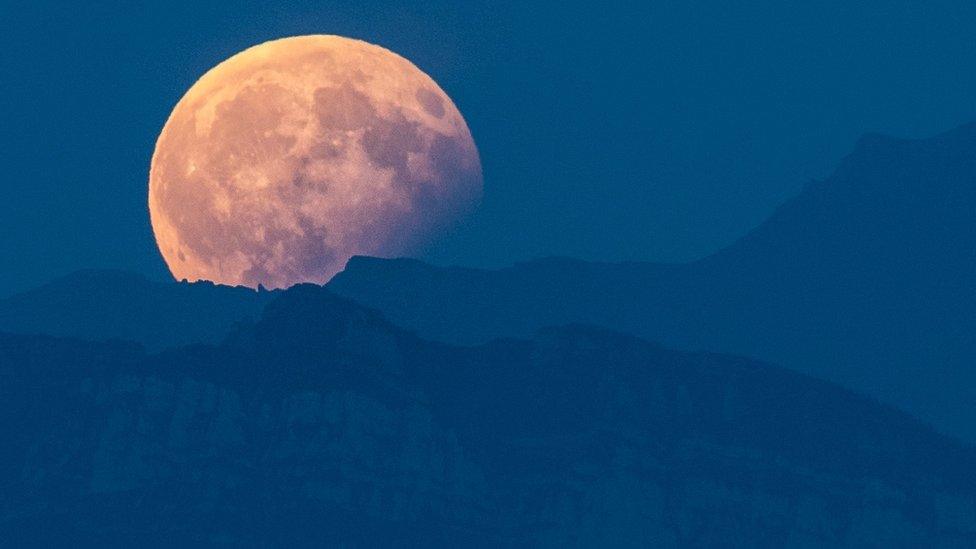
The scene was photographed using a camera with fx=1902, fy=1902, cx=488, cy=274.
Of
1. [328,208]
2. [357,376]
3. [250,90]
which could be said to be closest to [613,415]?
[357,376]

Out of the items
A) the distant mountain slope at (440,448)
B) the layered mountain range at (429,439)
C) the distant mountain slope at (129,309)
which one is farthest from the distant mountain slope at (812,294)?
the distant mountain slope at (440,448)

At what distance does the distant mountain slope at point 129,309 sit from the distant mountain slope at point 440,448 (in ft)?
27.0

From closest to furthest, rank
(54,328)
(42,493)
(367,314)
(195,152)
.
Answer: (42,493) → (367,314) → (195,152) → (54,328)

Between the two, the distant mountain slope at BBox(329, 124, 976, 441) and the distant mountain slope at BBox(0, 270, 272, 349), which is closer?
the distant mountain slope at BBox(0, 270, 272, 349)

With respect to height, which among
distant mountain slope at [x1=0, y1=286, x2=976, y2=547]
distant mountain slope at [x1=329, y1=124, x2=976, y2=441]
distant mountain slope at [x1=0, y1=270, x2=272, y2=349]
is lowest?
distant mountain slope at [x1=0, y1=286, x2=976, y2=547]

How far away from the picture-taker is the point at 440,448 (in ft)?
315

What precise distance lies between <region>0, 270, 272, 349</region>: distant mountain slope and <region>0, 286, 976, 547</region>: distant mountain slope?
8.24 metres

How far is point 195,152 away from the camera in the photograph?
107 meters

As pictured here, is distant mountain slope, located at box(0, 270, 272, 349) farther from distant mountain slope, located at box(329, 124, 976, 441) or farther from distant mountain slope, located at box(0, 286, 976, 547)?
distant mountain slope, located at box(0, 286, 976, 547)

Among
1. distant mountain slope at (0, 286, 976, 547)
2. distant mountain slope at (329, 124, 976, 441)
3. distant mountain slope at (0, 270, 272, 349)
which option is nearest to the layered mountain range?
distant mountain slope at (0, 286, 976, 547)

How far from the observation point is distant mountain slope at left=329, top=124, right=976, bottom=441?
113812 millimetres

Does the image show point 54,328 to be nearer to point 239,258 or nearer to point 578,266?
point 239,258

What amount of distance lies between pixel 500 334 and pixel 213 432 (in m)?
23.0

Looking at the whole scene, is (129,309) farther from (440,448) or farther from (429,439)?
(440,448)
